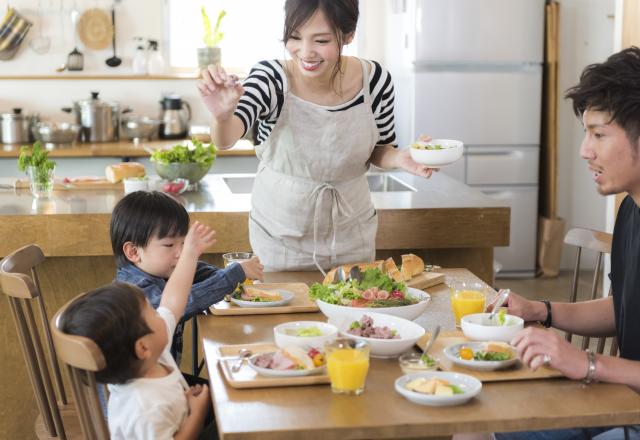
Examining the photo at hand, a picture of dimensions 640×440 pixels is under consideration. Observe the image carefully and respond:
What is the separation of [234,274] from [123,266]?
0.87ft

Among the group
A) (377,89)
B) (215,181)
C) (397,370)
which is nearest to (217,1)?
(215,181)

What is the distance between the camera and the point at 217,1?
638cm

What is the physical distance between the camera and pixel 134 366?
1.73m

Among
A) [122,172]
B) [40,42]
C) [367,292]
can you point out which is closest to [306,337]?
[367,292]

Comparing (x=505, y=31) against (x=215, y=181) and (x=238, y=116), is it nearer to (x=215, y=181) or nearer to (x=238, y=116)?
(x=215, y=181)

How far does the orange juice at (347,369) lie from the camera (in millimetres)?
1612

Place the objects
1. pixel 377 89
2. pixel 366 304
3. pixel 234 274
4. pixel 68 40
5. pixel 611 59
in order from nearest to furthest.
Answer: pixel 611 59 < pixel 366 304 < pixel 234 274 < pixel 377 89 < pixel 68 40

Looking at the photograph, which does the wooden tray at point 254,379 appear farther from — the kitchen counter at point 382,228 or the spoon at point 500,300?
the kitchen counter at point 382,228

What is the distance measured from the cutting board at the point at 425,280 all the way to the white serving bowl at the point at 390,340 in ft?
1.44

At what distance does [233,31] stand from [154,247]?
4.44 metres

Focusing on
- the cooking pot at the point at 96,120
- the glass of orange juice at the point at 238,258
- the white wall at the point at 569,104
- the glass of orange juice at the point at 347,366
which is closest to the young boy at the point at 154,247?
the glass of orange juice at the point at 238,258

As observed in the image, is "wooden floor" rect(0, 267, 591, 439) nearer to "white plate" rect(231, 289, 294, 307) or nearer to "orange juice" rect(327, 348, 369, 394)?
"white plate" rect(231, 289, 294, 307)

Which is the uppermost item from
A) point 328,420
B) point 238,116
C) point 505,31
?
point 505,31

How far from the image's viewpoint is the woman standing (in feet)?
7.91
